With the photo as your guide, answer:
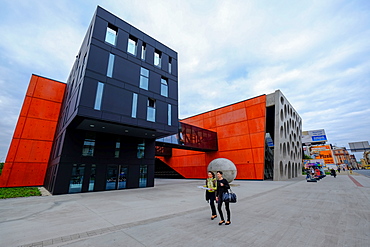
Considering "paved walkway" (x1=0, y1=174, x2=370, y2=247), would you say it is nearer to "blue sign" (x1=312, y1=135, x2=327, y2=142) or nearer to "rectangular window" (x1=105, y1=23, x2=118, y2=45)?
"rectangular window" (x1=105, y1=23, x2=118, y2=45)

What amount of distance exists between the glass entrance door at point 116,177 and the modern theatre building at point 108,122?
0.09m

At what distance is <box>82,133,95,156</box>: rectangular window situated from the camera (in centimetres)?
1483

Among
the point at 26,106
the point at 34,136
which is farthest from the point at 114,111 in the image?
the point at 26,106

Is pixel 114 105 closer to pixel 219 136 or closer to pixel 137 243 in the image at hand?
pixel 137 243

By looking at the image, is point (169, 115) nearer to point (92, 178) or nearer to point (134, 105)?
point (134, 105)

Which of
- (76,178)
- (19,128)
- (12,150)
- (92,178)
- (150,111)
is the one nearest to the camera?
(76,178)

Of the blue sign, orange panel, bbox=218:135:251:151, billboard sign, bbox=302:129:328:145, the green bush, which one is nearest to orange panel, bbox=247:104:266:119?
orange panel, bbox=218:135:251:151

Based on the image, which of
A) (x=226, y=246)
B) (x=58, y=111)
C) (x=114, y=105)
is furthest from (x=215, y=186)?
(x=58, y=111)

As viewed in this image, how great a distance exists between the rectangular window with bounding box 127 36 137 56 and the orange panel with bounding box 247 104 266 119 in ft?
64.3

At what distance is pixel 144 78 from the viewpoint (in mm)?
16453

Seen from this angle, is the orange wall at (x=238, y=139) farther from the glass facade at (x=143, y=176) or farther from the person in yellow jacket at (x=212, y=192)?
the person in yellow jacket at (x=212, y=192)

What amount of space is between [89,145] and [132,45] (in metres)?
10.2

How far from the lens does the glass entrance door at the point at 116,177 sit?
15636mm

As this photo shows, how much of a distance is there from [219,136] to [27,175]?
88.2 feet
